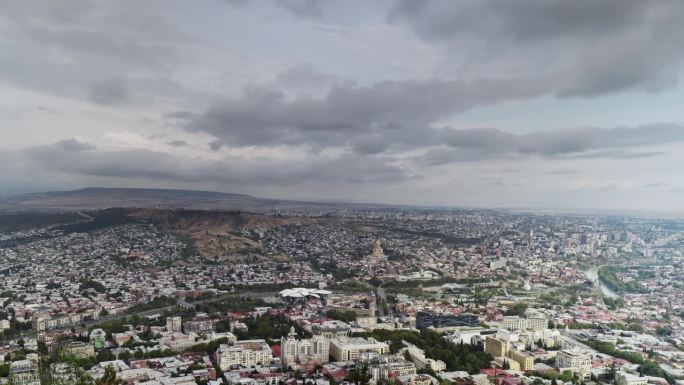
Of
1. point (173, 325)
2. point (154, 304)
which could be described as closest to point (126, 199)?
point (154, 304)

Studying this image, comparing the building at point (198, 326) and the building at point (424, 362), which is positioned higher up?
the building at point (424, 362)

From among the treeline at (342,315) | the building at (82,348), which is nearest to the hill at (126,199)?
the treeline at (342,315)

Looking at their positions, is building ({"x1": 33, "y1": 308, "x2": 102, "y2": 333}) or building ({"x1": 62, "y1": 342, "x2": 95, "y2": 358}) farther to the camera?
building ({"x1": 33, "y1": 308, "x2": 102, "y2": 333})

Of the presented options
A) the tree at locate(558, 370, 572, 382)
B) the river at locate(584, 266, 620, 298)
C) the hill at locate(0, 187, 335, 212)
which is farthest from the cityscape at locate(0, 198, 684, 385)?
the hill at locate(0, 187, 335, 212)

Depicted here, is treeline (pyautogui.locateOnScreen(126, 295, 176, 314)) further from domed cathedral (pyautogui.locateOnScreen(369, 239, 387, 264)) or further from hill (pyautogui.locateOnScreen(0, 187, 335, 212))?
hill (pyautogui.locateOnScreen(0, 187, 335, 212))

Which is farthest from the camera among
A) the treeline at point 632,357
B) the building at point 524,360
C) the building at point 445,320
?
the building at point 445,320

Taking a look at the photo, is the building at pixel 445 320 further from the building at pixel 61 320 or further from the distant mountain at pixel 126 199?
the distant mountain at pixel 126 199
